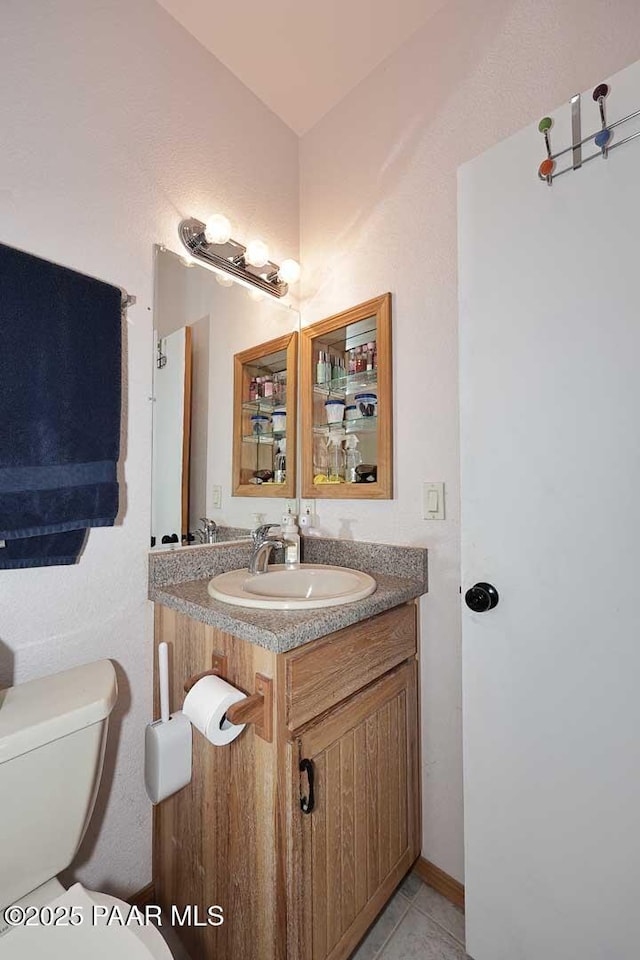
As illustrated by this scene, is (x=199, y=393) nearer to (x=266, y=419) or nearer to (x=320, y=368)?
(x=266, y=419)

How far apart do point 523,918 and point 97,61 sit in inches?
96.0

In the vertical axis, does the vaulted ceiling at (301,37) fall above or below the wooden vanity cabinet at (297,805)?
above


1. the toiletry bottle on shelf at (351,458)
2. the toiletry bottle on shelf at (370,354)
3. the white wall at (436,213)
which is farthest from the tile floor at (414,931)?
the toiletry bottle on shelf at (370,354)

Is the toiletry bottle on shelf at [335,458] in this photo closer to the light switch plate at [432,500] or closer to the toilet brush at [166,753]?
the light switch plate at [432,500]

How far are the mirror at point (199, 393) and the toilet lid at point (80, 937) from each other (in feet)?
2.57

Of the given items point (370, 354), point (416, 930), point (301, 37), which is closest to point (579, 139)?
point (370, 354)

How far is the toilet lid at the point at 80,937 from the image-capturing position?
69cm

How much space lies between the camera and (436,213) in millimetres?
1326

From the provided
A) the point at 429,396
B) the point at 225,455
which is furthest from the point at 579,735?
the point at 225,455

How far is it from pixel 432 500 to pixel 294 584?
1.75 ft

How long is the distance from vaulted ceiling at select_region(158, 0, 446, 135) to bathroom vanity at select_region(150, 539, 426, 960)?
1738mm

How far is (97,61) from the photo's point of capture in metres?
1.13

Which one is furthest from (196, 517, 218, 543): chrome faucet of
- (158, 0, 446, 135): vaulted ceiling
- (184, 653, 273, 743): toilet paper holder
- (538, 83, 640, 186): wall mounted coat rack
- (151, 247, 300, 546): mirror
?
(158, 0, 446, 135): vaulted ceiling

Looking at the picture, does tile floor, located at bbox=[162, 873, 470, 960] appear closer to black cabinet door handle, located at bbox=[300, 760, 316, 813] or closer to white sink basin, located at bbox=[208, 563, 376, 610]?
black cabinet door handle, located at bbox=[300, 760, 316, 813]
